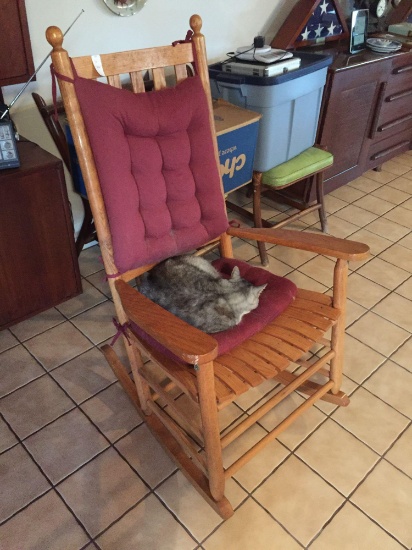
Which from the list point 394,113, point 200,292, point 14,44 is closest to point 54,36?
point 14,44

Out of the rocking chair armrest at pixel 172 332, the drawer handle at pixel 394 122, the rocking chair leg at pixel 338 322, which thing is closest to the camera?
the rocking chair armrest at pixel 172 332

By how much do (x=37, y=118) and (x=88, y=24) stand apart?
1.47 ft

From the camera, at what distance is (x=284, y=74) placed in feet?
6.16

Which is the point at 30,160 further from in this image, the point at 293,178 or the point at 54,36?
the point at 293,178

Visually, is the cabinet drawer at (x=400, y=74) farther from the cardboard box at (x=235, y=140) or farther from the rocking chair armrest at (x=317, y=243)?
the rocking chair armrest at (x=317, y=243)

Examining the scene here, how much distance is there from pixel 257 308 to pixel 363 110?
5.72ft

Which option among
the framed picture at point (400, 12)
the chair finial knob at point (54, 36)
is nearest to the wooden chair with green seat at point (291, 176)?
the chair finial knob at point (54, 36)

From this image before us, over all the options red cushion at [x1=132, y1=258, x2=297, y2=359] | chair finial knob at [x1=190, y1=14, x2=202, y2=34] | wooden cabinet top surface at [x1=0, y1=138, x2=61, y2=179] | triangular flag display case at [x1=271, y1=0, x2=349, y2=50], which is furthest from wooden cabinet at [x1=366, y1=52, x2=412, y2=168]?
wooden cabinet top surface at [x1=0, y1=138, x2=61, y2=179]

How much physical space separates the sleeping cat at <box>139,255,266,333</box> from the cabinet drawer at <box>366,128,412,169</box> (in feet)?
6.37

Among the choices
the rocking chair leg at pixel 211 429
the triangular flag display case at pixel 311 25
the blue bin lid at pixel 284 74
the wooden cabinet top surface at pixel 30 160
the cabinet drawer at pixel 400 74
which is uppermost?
the triangular flag display case at pixel 311 25

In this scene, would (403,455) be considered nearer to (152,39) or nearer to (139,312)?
(139,312)

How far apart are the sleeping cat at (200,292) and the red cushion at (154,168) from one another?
6cm

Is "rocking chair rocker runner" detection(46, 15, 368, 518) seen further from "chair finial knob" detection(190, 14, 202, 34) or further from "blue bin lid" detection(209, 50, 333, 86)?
"blue bin lid" detection(209, 50, 333, 86)

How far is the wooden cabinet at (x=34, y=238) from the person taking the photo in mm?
1553
